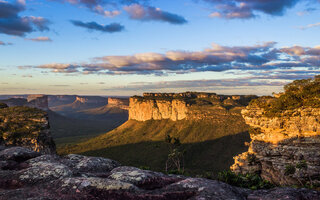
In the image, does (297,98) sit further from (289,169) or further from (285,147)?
(289,169)

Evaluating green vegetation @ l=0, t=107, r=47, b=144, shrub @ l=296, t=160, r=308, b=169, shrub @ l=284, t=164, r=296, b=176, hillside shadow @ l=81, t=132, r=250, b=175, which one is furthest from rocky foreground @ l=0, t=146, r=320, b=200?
hillside shadow @ l=81, t=132, r=250, b=175

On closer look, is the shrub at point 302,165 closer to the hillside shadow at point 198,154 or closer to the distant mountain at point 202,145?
the distant mountain at point 202,145

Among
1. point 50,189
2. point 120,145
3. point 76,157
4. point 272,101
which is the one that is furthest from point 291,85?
point 120,145

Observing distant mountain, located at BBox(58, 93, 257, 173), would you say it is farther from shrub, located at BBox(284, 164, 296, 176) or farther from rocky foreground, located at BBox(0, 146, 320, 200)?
rocky foreground, located at BBox(0, 146, 320, 200)

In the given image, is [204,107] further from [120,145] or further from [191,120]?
[120,145]

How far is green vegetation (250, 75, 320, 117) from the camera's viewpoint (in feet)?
128

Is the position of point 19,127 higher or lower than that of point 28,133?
higher

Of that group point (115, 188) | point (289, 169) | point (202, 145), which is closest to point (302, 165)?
point (289, 169)

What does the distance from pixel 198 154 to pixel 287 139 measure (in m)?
109

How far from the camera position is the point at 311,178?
1377 inches

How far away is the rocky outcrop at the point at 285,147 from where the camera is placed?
35688mm

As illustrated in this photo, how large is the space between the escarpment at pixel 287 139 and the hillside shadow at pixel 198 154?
7139cm

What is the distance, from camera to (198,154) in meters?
146

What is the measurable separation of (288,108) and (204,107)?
508ft
